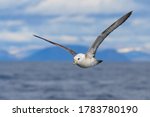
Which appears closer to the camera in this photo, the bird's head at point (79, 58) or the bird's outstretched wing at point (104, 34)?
the bird's outstretched wing at point (104, 34)

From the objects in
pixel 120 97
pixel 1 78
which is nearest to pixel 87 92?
pixel 120 97

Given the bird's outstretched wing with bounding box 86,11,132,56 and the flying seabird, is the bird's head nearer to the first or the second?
the flying seabird

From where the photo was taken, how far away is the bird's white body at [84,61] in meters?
15.4

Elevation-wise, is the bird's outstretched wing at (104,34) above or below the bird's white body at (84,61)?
above

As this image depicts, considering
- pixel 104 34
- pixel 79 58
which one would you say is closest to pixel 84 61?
pixel 79 58

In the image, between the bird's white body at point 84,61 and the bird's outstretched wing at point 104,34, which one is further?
the bird's white body at point 84,61

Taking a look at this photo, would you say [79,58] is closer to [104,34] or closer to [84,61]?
[84,61]

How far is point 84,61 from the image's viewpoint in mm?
15531

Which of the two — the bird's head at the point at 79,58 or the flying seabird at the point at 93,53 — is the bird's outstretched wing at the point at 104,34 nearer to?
the flying seabird at the point at 93,53

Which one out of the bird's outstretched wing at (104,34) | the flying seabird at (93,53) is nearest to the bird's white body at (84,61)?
the flying seabird at (93,53)

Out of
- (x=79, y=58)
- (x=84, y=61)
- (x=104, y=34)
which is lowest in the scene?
(x=84, y=61)

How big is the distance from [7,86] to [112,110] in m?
38.8

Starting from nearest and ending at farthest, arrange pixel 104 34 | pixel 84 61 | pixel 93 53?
pixel 104 34, pixel 84 61, pixel 93 53

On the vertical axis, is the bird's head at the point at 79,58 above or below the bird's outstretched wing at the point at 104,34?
below
